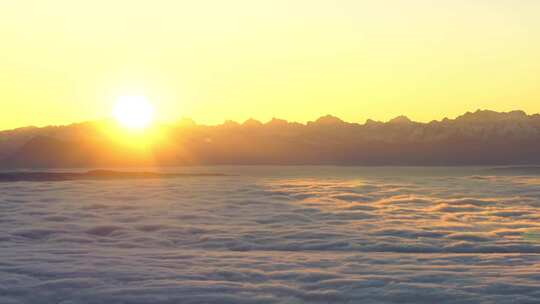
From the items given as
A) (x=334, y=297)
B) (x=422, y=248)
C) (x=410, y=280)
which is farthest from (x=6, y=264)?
(x=422, y=248)

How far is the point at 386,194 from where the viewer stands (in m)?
31.2

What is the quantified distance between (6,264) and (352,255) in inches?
250

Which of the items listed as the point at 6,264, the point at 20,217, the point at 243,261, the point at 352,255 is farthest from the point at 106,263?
the point at 20,217

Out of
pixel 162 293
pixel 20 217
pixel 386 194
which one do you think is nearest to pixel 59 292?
pixel 162 293

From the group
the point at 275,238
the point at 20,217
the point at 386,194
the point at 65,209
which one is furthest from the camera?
the point at 386,194

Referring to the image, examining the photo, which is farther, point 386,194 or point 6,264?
point 386,194

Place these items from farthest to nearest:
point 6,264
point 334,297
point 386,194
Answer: point 386,194 → point 6,264 → point 334,297

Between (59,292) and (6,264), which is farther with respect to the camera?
(6,264)

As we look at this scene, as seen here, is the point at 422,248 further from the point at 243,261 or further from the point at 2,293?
the point at 2,293

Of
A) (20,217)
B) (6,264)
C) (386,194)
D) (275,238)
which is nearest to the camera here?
(6,264)

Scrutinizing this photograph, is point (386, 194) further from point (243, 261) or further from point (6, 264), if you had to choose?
point (6, 264)

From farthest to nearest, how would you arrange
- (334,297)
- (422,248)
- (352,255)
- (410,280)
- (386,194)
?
(386,194)
(422,248)
(352,255)
(410,280)
(334,297)

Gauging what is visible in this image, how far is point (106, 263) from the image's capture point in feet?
39.3

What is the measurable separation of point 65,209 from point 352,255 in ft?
44.6
